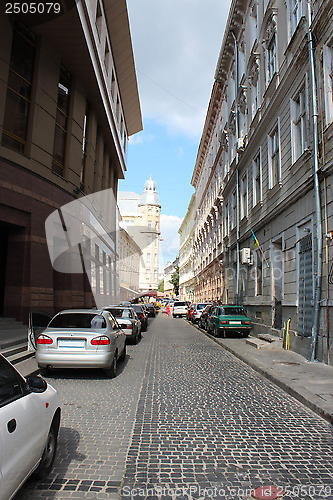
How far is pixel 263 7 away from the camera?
17438 mm

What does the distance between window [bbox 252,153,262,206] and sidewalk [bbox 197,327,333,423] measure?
7.79 m

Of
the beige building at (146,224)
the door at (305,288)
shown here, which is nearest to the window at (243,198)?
the door at (305,288)

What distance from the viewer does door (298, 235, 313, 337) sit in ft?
36.0

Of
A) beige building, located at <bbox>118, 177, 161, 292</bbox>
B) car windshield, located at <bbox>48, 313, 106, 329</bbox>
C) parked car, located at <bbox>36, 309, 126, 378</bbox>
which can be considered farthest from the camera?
beige building, located at <bbox>118, 177, 161, 292</bbox>

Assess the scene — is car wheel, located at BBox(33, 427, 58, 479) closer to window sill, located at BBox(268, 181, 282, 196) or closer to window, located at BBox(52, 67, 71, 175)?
window sill, located at BBox(268, 181, 282, 196)

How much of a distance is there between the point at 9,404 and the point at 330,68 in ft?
36.1

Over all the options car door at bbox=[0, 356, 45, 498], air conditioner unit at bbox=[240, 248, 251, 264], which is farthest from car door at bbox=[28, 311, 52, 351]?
air conditioner unit at bbox=[240, 248, 251, 264]

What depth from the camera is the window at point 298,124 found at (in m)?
12.3

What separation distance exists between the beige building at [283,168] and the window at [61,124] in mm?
8972

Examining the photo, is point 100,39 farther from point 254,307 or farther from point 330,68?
point 254,307

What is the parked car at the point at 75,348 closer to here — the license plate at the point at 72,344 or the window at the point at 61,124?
the license plate at the point at 72,344

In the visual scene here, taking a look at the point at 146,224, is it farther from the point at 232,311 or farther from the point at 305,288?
the point at 305,288

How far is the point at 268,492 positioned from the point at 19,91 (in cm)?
1529

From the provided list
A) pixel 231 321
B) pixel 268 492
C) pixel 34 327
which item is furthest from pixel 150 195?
pixel 268 492
